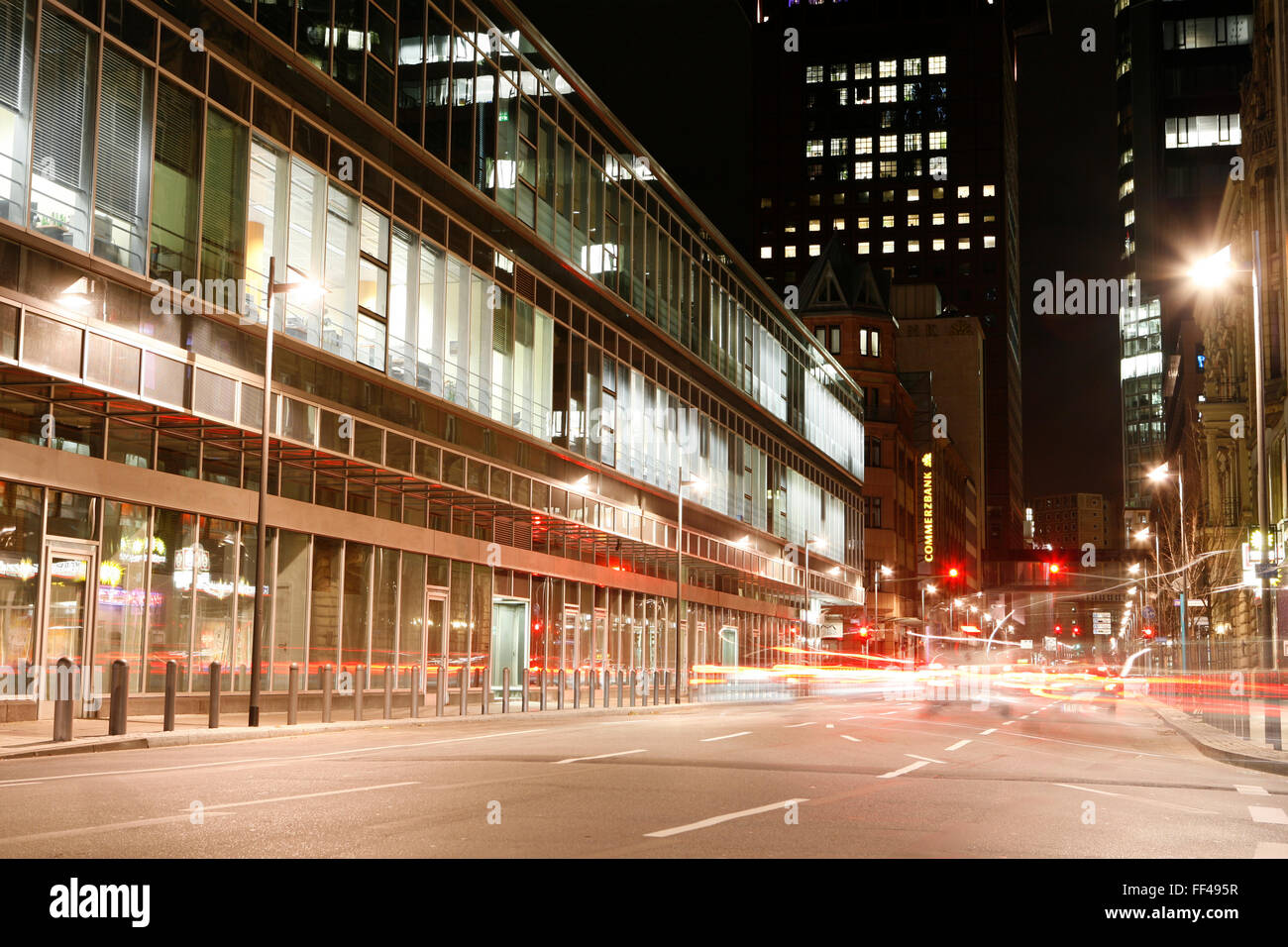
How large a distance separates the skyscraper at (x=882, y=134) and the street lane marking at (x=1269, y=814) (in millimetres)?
158230

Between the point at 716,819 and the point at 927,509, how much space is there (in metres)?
115

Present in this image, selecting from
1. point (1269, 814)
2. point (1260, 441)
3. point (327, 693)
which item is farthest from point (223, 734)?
point (1260, 441)

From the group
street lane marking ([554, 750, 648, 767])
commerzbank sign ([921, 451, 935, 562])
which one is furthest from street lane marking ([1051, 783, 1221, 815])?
commerzbank sign ([921, 451, 935, 562])

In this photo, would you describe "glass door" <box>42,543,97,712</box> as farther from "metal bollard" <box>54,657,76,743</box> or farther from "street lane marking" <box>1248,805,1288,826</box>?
"street lane marking" <box>1248,805,1288,826</box>

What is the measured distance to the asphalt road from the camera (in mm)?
8758

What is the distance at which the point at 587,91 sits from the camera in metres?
44.3

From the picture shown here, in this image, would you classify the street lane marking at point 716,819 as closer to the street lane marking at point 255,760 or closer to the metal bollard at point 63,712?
the street lane marking at point 255,760

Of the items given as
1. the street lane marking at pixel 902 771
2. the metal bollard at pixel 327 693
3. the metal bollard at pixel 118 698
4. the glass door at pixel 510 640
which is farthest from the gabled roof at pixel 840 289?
the street lane marking at pixel 902 771

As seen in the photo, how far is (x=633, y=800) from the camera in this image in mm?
11422

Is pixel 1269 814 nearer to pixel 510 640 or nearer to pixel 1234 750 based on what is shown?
pixel 1234 750

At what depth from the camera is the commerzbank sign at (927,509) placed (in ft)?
400

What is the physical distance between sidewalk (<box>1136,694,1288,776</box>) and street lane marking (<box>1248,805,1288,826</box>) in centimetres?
571
